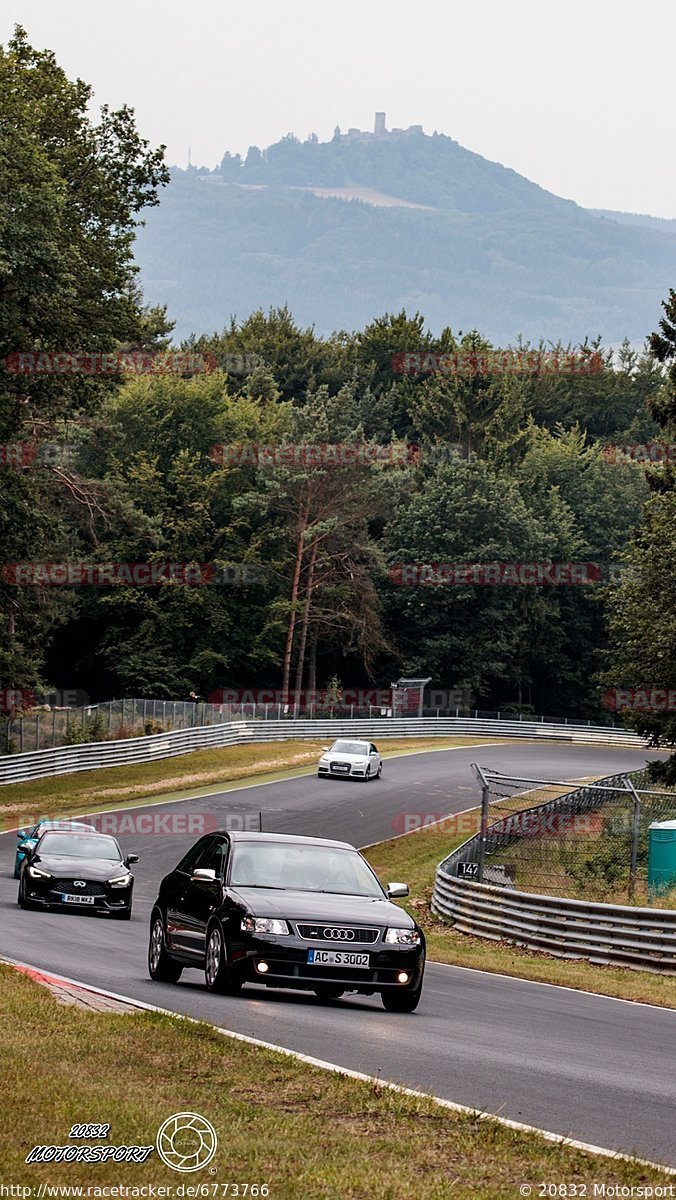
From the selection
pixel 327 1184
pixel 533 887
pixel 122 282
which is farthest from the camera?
pixel 122 282

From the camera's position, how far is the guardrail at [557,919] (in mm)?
20328

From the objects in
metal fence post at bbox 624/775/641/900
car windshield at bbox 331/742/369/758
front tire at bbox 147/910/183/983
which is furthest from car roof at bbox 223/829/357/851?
car windshield at bbox 331/742/369/758

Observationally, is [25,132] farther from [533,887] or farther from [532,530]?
[532,530]

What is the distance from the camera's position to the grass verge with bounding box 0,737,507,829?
149ft

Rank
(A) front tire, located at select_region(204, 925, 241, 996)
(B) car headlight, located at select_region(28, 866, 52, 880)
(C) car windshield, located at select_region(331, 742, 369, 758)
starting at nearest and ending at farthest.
A: (A) front tire, located at select_region(204, 925, 241, 996), (B) car headlight, located at select_region(28, 866, 52, 880), (C) car windshield, located at select_region(331, 742, 369, 758)

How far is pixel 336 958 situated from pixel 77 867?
10991mm

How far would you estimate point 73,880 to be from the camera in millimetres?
22469

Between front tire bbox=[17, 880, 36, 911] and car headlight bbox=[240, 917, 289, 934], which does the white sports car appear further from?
car headlight bbox=[240, 917, 289, 934]

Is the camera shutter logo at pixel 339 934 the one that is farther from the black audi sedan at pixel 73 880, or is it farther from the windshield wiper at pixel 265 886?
the black audi sedan at pixel 73 880

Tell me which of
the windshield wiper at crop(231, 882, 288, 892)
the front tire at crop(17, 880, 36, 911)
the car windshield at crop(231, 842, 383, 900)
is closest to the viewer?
the windshield wiper at crop(231, 882, 288, 892)

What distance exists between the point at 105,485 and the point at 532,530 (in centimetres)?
3640

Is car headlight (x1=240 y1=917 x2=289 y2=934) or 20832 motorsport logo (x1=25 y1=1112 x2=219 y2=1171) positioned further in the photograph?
car headlight (x1=240 y1=917 x2=289 y2=934)

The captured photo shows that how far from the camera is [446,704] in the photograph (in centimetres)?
8931

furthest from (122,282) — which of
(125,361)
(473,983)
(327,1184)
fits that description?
(125,361)
